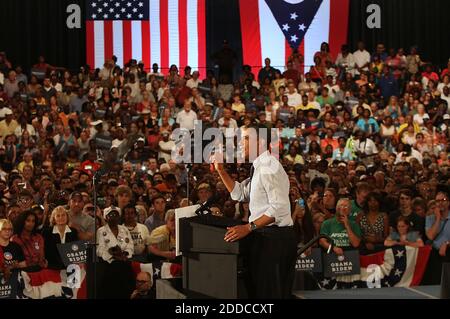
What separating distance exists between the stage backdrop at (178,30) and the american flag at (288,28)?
2cm

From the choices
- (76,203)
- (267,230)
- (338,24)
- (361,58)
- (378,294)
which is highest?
(338,24)

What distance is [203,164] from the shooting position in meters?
14.5

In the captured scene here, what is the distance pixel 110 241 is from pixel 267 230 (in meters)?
3.24

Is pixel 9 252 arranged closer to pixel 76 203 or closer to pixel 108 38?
pixel 76 203

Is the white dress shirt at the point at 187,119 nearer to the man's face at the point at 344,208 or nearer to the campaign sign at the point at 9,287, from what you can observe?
the man's face at the point at 344,208

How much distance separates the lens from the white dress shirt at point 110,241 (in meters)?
9.41

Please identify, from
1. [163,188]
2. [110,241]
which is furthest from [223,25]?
[110,241]

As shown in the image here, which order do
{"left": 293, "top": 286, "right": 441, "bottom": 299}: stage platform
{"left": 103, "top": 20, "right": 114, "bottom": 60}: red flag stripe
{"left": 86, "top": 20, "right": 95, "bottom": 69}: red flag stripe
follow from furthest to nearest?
{"left": 86, "top": 20, "right": 95, "bottom": 69}: red flag stripe → {"left": 103, "top": 20, "right": 114, "bottom": 60}: red flag stripe → {"left": 293, "top": 286, "right": 441, "bottom": 299}: stage platform

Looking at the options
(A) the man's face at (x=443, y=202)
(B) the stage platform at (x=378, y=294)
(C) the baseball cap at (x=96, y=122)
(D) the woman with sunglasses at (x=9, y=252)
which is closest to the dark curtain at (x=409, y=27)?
(C) the baseball cap at (x=96, y=122)

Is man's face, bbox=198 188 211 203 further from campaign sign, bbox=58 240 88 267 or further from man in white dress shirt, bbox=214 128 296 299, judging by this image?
man in white dress shirt, bbox=214 128 296 299

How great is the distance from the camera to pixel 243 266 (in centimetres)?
→ 659

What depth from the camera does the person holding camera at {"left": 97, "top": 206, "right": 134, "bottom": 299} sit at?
907 cm

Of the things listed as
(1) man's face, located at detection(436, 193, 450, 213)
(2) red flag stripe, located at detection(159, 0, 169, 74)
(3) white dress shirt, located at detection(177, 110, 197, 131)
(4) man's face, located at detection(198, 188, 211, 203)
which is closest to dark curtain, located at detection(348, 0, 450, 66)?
(2) red flag stripe, located at detection(159, 0, 169, 74)
